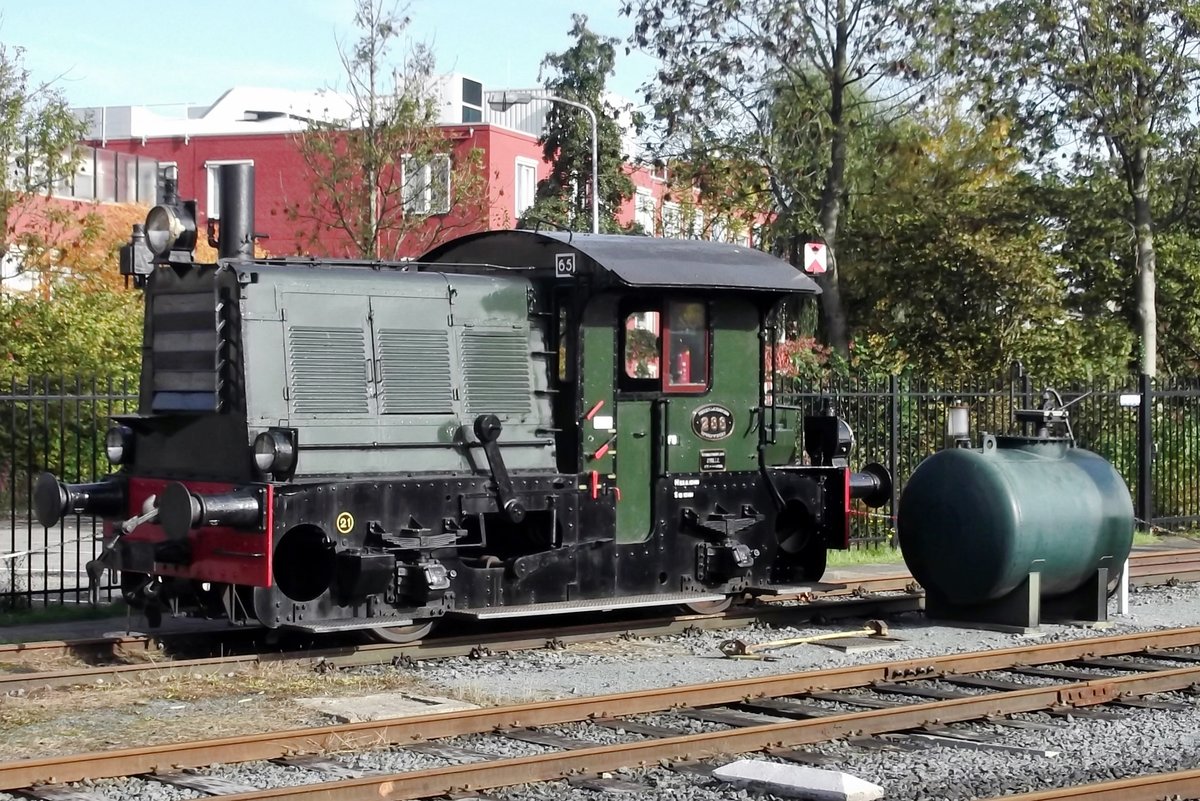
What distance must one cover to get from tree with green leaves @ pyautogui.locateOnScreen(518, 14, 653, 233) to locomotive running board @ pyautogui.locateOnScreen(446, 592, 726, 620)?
23.8 metres

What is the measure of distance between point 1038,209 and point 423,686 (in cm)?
2000

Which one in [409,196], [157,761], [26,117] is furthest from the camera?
[409,196]

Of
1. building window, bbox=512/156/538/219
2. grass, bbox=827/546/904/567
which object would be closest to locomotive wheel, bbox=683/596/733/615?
grass, bbox=827/546/904/567

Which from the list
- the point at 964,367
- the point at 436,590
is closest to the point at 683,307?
the point at 436,590

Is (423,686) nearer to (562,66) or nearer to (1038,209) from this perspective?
(1038,209)

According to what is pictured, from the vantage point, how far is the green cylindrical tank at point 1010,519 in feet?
40.4

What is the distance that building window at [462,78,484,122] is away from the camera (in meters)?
53.4

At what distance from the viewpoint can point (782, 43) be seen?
86.4 ft

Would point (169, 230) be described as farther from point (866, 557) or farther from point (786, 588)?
point (866, 557)

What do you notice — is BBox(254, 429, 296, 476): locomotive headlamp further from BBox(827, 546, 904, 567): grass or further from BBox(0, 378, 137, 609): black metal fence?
BBox(827, 546, 904, 567): grass

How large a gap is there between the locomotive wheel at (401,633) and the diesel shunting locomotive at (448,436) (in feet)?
0.07

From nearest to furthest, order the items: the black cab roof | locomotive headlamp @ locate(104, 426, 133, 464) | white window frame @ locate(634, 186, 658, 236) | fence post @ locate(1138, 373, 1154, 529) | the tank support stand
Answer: locomotive headlamp @ locate(104, 426, 133, 464)
the black cab roof
the tank support stand
fence post @ locate(1138, 373, 1154, 529)
white window frame @ locate(634, 186, 658, 236)

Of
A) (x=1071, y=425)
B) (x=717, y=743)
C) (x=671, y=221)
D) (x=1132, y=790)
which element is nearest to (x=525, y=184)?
(x=671, y=221)

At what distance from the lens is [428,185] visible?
2795 cm
